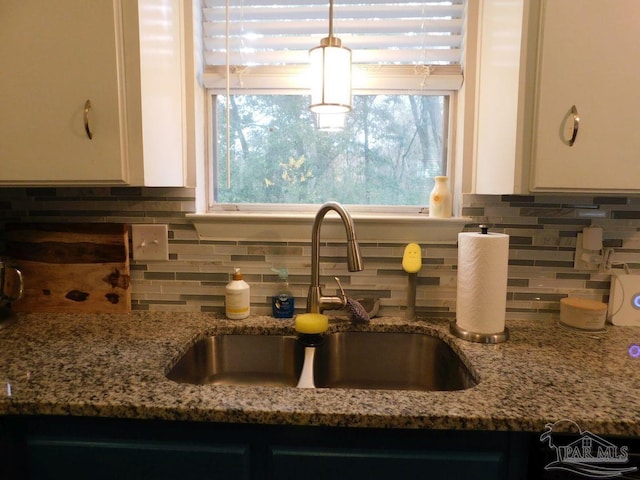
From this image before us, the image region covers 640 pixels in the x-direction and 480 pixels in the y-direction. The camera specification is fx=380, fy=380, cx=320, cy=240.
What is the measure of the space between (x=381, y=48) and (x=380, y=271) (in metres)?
0.78

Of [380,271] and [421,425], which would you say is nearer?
[421,425]

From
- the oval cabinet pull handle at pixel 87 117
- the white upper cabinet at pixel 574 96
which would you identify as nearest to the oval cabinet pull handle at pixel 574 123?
the white upper cabinet at pixel 574 96

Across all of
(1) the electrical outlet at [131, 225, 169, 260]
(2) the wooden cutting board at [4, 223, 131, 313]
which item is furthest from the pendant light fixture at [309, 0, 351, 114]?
(2) the wooden cutting board at [4, 223, 131, 313]

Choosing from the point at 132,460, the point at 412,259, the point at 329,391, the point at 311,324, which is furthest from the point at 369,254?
the point at 132,460

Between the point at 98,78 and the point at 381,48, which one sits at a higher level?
the point at 381,48

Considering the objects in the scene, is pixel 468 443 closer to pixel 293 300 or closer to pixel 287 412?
pixel 287 412

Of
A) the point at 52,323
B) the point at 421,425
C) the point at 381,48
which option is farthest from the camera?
the point at 381,48

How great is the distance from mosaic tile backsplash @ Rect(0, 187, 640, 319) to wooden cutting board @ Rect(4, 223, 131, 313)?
2.1 inches

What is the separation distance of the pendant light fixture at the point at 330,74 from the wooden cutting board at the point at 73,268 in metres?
0.77

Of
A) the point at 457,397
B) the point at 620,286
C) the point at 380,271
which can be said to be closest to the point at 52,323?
the point at 380,271

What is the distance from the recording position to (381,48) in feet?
4.35

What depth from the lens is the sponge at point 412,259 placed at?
118 centimetres

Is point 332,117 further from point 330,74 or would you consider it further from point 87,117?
point 87,117

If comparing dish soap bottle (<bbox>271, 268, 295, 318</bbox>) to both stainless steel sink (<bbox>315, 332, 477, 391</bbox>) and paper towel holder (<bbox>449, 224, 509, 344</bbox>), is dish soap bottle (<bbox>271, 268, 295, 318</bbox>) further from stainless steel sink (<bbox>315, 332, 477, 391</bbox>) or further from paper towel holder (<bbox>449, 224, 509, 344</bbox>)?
paper towel holder (<bbox>449, 224, 509, 344</bbox>)
